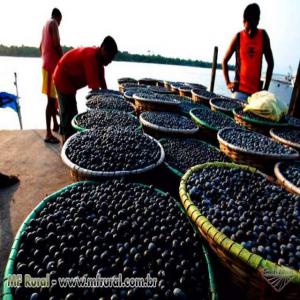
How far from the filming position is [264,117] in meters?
3.76

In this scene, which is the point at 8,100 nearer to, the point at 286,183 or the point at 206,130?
the point at 206,130

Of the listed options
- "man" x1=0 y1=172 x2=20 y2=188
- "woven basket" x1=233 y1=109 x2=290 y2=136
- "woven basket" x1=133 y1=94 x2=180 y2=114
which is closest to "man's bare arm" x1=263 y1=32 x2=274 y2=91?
"woven basket" x1=233 y1=109 x2=290 y2=136

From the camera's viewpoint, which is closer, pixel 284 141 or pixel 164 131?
pixel 284 141

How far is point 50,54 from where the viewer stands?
518 centimetres

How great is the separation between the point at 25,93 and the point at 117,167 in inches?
638

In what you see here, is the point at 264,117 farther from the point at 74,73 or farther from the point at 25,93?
the point at 25,93

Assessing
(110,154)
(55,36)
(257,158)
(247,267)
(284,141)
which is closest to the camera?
(247,267)

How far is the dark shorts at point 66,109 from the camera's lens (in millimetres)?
4410

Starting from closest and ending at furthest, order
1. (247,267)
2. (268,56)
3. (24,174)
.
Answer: (247,267), (24,174), (268,56)

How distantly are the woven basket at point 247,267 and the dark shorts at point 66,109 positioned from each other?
3.54 meters

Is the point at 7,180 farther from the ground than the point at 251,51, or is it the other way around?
the point at 251,51

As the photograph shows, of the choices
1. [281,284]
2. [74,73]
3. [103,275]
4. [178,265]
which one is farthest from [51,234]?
[74,73]

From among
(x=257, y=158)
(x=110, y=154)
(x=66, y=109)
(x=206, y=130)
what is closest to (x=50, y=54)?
(x=66, y=109)

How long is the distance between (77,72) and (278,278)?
384cm
